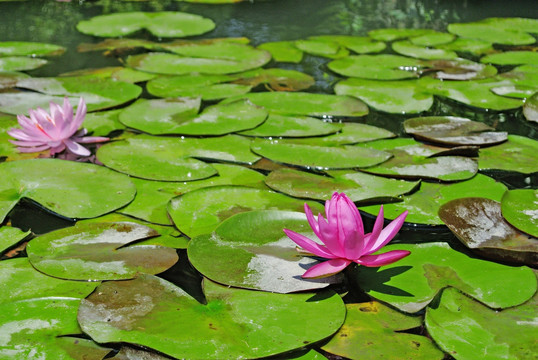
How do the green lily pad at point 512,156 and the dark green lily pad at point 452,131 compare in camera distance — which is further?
the dark green lily pad at point 452,131

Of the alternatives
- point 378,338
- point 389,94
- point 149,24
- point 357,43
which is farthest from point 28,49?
point 378,338

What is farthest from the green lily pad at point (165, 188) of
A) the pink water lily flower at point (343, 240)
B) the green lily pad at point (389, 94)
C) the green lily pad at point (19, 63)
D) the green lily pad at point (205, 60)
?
the green lily pad at point (19, 63)

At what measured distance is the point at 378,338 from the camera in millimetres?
1221

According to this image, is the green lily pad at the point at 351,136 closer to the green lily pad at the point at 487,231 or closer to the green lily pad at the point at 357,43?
the green lily pad at the point at 487,231

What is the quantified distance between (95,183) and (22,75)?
1.36 metres

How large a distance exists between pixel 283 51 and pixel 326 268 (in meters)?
2.29

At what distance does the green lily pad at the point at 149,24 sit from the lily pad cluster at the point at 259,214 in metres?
0.80

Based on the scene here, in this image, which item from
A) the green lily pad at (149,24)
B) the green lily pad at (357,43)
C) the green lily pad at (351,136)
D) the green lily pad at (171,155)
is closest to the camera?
the green lily pad at (171,155)

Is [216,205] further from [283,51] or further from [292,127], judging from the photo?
[283,51]

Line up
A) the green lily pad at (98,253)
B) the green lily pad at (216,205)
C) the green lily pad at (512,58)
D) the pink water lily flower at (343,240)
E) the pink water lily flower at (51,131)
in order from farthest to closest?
the green lily pad at (512,58)
the pink water lily flower at (51,131)
the green lily pad at (216,205)
the green lily pad at (98,253)
the pink water lily flower at (343,240)

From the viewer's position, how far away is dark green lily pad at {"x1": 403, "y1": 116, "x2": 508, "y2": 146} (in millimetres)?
2157

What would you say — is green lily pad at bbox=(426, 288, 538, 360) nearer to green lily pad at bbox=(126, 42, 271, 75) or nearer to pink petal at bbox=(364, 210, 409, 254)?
pink petal at bbox=(364, 210, 409, 254)

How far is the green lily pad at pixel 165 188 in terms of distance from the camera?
1722 millimetres

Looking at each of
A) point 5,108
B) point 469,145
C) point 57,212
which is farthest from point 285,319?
point 5,108
